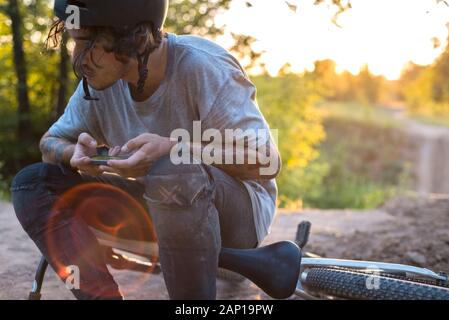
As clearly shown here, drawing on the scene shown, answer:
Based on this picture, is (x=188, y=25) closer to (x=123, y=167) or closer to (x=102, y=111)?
(x=102, y=111)

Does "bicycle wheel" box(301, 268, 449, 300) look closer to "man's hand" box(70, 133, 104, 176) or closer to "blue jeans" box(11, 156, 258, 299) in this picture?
"blue jeans" box(11, 156, 258, 299)

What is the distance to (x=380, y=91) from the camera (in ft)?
130

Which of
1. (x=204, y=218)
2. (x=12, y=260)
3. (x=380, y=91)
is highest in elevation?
(x=204, y=218)

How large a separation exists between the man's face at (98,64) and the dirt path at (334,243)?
131 centimetres

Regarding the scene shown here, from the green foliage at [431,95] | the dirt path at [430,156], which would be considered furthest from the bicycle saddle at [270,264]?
the green foliage at [431,95]

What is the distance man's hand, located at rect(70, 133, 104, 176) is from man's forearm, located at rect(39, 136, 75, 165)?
0.63 ft

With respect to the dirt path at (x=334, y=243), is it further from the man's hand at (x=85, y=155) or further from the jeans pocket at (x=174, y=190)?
the jeans pocket at (x=174, y=190)

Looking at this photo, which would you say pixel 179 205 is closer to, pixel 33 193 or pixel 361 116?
pixel 33 193

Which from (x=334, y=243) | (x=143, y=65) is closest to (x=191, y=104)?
(x=143, y=65)

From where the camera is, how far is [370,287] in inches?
81.4

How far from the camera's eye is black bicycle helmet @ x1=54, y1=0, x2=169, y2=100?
2.15 m

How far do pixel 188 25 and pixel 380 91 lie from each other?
3212 cm

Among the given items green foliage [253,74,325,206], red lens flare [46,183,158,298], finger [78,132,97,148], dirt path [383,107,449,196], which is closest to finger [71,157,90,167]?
finger [78,132,97,148]

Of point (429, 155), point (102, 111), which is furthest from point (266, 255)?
point (429, 155)
